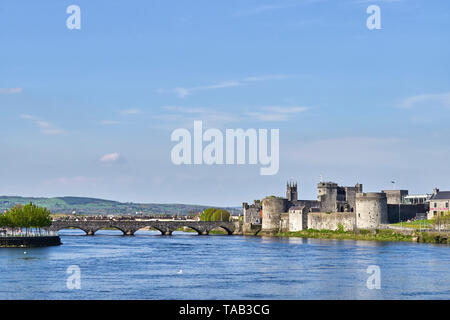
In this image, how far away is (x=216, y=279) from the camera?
53000mm

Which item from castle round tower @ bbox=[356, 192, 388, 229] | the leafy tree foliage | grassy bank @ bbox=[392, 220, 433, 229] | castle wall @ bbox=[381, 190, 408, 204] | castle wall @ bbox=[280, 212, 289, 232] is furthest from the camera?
castle wall @ bbox=[381, 190, 408, 204]

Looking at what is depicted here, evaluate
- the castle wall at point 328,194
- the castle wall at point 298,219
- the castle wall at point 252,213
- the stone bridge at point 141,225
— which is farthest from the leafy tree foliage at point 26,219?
the castle wall at point 328,194

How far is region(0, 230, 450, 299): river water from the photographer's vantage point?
149 feet

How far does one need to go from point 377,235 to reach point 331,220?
44.6 feet

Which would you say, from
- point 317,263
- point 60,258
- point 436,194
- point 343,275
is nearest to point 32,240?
point 60,258

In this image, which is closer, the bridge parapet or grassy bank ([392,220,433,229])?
grassy bank ([392,220,433,229])

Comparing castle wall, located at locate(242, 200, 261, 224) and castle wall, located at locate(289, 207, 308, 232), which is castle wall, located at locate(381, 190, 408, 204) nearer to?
castle wall, located at locate(242, 200, 261, 224)

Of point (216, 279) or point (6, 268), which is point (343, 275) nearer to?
point (216, 279)

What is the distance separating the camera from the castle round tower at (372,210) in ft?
350

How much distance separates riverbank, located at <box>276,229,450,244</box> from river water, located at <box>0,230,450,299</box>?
32.8 ft

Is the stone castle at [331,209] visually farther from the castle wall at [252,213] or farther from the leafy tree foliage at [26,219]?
the leafy tree foliage at [26,219]

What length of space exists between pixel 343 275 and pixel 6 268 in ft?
84.2

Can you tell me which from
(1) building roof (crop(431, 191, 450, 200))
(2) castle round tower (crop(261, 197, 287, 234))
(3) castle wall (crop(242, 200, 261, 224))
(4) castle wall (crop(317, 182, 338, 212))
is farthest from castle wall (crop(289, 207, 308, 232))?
(3) castle wall (crop(242, 200, 261, 224))

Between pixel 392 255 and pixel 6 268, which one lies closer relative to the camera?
pixel 6 268
